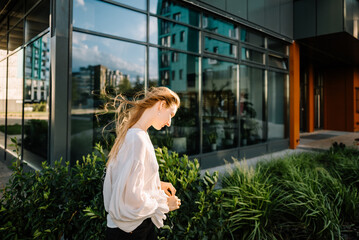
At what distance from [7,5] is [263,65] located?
8636 millimetres

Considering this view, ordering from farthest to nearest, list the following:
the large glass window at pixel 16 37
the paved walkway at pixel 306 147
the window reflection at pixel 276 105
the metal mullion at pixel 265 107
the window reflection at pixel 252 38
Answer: the window reflection at pixel 276 105 → the metal mullion at pixel 265 107 → the window reflection at pixel 252 38 → the paved walkway at pixel 306 147 → the large glass window at pixel 16 37

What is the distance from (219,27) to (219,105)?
2.47m

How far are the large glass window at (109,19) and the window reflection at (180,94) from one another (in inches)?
26.1

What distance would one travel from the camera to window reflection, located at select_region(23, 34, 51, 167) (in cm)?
560

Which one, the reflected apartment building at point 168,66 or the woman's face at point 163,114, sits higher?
the reflected apartment building at point 168,66

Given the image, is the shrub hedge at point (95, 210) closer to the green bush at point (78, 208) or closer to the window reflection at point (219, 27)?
the green bush at point (78, 208)

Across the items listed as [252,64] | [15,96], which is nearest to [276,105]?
[252,64]

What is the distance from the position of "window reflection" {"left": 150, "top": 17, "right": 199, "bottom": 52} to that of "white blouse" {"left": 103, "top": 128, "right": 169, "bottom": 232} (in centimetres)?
562

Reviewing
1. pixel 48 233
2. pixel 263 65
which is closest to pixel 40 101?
pixel 48 233

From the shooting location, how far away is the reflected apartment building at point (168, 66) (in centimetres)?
542

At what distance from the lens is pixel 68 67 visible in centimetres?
528

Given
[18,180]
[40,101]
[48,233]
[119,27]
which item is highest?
[119,27]

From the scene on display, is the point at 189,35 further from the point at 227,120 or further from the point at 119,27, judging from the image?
the point at 227,120

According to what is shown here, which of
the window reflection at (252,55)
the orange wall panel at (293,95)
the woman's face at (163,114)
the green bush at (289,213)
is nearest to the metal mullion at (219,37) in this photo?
the window reflection at (252,55)
